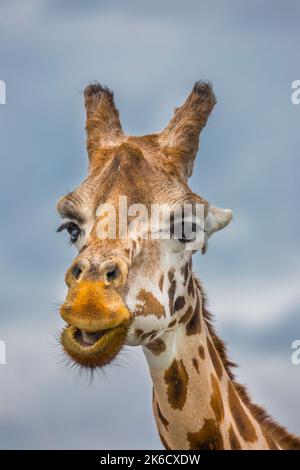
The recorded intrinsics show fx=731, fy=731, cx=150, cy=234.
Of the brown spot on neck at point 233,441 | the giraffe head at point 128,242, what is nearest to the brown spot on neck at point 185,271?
the giraffe head at point 128,242

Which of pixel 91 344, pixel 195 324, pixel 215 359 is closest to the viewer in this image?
pixel 91 344

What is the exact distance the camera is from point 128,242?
1001 cm

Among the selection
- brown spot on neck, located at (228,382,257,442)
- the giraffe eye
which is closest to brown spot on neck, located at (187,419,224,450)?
A: brown spot on neck, located at (228,382,257,442)

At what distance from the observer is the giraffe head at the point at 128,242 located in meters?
9.12

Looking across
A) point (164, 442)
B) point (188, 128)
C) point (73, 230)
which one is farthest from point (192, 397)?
point (188, 128)

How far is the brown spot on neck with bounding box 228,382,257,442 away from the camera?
11.0m

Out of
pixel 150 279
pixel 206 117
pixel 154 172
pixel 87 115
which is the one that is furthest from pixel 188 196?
pixel 87 115

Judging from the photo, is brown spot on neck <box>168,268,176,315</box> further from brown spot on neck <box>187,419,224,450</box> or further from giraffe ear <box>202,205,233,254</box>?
brown spot on neck <box>187,419,224,450</box>

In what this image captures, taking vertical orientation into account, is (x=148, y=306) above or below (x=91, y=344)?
above

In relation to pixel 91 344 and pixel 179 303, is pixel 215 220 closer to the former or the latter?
pixel 179 303

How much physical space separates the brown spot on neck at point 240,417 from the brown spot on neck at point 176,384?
95 centimetres

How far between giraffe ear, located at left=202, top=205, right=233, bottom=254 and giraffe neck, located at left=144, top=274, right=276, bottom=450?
0.96 m

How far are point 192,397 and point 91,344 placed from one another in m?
2.23
